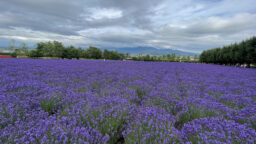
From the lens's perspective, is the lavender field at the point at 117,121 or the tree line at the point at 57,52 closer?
the lavender field at the point at 117,121

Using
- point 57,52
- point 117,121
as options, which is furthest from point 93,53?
point 117,121

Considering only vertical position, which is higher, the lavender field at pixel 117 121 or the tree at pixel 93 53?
the tree at pixel 93 53

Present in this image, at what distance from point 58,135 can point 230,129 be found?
8.32ft

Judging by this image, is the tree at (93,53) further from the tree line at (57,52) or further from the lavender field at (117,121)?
the lavender field at (117,121)

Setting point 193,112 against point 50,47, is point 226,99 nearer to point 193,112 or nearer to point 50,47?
point 193,112

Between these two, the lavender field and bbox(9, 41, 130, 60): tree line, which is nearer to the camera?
the lavender field

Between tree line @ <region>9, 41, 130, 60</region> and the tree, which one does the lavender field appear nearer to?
tree line @ <region>9, 41, 130, 60</region>

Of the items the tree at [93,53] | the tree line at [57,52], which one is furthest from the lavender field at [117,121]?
the tree at [93,53]

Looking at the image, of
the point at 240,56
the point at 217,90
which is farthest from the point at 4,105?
the point at 240,56

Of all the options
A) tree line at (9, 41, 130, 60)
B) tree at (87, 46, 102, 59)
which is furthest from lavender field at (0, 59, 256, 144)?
tree at (87, 46, 102, 59)

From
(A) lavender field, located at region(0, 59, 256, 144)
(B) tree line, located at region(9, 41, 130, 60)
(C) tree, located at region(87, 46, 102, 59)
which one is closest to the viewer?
(A) lavender field, located at region(0, 59, 256, 144)

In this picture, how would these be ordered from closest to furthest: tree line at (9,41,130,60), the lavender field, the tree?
the lavender field → tree line at (9,41,130,60) → the tree

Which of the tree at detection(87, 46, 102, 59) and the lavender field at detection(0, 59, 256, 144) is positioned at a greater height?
the tree at detection(87, 46, 102, 59)

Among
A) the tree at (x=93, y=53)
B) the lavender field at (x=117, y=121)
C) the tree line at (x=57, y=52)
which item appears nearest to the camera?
the lavender field at (x=117, y=121)
